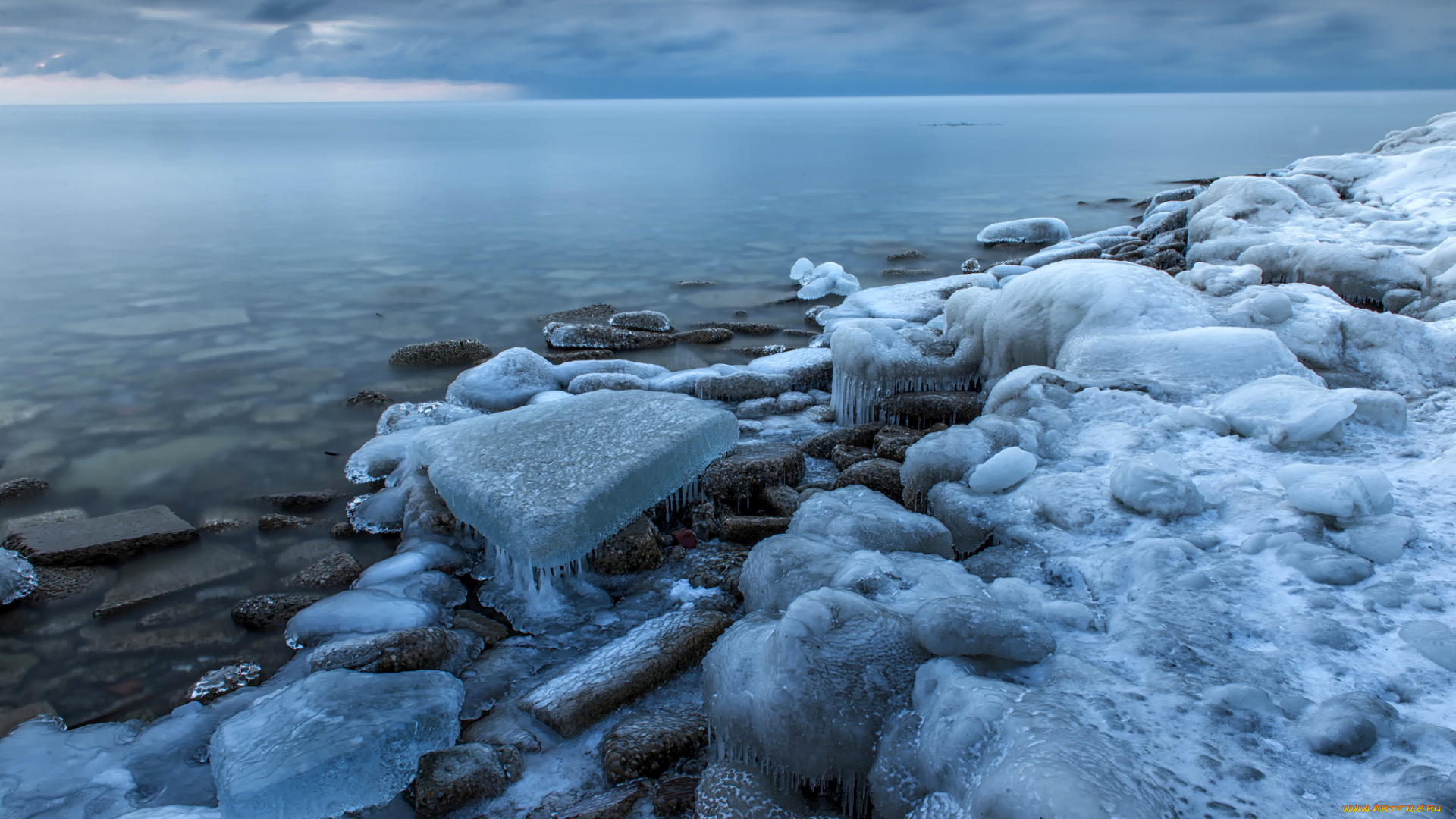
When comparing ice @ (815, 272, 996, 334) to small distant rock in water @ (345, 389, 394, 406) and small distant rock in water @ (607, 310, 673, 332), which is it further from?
small distant rock in water @ (345, 389, 394, 406)

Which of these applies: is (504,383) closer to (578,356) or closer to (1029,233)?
(578,356)

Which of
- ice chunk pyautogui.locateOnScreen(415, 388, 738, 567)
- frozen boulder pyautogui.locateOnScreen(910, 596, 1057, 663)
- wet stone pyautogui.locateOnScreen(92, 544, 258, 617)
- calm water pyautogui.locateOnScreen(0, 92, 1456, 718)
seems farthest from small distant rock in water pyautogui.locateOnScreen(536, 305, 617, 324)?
frozen boulder pyautogui.locateOnScreen(910, 596, 1057, 663)

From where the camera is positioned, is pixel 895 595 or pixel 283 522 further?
pixel 283 522

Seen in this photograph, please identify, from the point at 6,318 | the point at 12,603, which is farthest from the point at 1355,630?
the point at 6,318

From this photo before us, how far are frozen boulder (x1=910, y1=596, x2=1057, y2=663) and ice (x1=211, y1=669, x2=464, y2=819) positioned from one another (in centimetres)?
161

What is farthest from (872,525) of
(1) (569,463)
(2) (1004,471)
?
(1) (569,463)

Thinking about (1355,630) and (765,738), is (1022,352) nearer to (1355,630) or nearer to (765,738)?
(1355,630)

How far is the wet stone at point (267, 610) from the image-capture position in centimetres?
341

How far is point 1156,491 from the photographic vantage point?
292cm

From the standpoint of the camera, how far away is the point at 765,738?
217cm

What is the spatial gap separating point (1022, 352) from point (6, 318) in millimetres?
9650

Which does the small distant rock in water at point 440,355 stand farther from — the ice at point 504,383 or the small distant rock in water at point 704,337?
the small distant rock in water at point 704,337

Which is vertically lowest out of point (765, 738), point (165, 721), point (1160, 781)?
point (165, 721)

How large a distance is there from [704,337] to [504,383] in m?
2.31
